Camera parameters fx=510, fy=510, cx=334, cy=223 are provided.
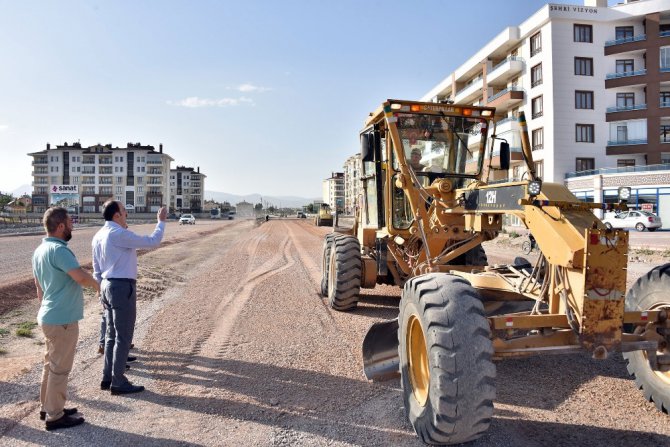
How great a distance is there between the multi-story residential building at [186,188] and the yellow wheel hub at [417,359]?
14947 centimetres

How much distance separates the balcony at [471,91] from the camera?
48469 millimetres

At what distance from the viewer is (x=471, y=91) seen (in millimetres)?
49906

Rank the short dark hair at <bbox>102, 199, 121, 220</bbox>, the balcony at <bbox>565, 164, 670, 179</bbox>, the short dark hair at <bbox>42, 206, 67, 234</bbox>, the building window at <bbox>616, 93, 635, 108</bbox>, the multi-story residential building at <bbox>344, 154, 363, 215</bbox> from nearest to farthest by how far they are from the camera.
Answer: the short dark hair at <bbox>42, 206, 67, 234</bbox>, the short dark hair at <bbox>102, 199, 121, 220</bbox>, the multi-story residential building at <bbox>344, 154, 363, 215</bbox>, the balcony at <bbox>565, 164, 670, 179</bbox>, the building window at <bbox>616, 93, 635, 108</bbox>

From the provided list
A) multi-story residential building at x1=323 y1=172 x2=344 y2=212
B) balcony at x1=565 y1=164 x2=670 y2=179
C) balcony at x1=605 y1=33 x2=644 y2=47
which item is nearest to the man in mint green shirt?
balcony at x1=565 y1=164 x2=670 y2=179

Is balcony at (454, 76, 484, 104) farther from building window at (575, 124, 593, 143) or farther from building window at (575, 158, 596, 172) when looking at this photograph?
building window at (575, 158, 596, 172)

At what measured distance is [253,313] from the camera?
8711mm

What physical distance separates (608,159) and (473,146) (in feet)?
129

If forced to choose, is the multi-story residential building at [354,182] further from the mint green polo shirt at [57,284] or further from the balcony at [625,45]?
the balcony at [625,45]

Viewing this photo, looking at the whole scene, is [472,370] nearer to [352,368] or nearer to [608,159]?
[352,368]

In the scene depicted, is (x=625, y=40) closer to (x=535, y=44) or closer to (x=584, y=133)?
(x=535, y=44)

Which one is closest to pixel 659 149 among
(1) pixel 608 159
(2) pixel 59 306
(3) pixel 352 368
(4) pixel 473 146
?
(1) pixel 608 159

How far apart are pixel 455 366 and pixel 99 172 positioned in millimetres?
128580

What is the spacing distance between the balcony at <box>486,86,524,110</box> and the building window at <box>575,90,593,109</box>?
4289 millimetres

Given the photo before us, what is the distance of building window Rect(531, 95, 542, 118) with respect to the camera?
137ft
